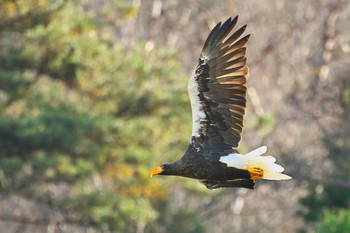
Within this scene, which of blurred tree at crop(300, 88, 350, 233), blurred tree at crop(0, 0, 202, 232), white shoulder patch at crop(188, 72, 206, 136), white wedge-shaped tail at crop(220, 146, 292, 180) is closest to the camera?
white wedge-shaped tail at crop(220, 146, 292, 180)

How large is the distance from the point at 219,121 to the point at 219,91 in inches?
9.9

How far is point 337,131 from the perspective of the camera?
24.0m

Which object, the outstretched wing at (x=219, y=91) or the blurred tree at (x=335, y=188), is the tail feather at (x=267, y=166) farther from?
the blurred tree at (x=335, y=188)

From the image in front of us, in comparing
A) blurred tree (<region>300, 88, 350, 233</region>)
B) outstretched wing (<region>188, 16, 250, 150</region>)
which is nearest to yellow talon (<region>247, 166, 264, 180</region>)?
outstretched wing (<region>188, 16, 250, 150</region>)

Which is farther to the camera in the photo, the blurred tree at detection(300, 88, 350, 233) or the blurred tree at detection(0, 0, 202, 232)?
the blurred tree at detection(300, 88, 350, 233)

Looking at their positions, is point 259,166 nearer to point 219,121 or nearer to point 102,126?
point 219,121

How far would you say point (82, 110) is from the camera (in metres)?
17.5

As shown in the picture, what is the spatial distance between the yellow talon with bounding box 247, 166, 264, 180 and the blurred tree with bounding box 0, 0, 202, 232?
22.7 feet

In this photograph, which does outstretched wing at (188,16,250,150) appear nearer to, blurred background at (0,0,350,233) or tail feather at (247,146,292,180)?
tail feather at (247,146,292,180)

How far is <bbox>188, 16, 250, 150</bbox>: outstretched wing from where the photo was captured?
10.2 m

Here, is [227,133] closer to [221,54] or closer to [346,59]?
[221,54]

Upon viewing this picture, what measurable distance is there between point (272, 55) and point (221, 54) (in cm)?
1934

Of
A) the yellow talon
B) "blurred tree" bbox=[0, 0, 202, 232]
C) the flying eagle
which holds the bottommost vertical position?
the yellow talon

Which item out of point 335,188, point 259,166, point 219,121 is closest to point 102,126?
point 335,188
